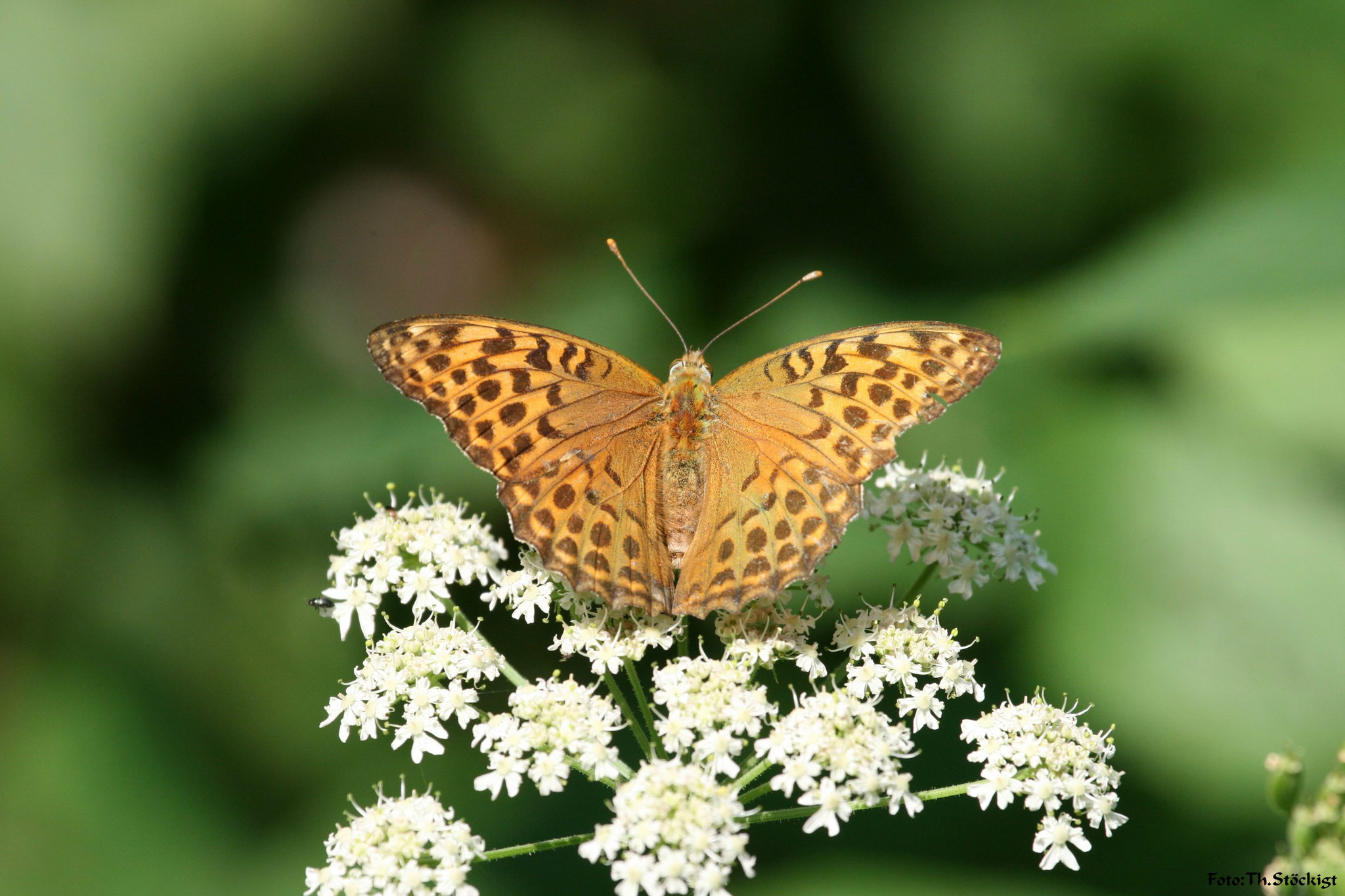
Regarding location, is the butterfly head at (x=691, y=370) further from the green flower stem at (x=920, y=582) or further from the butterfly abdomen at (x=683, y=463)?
the green flower stem at (x=920, y=582)

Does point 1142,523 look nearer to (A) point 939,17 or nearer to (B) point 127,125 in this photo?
(A) point 939,17

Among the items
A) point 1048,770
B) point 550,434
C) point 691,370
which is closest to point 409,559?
point 550,434

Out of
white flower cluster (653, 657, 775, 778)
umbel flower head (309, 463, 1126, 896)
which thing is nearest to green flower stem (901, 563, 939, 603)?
umbel flower head (309, 463, 1126, 896)

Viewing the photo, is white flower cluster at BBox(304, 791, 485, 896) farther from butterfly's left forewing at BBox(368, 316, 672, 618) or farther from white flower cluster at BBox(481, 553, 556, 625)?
butterfly's left forewing at BBox(368, 316, 672, 618)

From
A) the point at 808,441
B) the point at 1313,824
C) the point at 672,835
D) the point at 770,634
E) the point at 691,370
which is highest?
the point at 691,370

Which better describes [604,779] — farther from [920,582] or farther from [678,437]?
[920,582]

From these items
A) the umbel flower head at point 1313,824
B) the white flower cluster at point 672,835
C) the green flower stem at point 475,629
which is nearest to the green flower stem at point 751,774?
the white flower cluster at point 672,835
